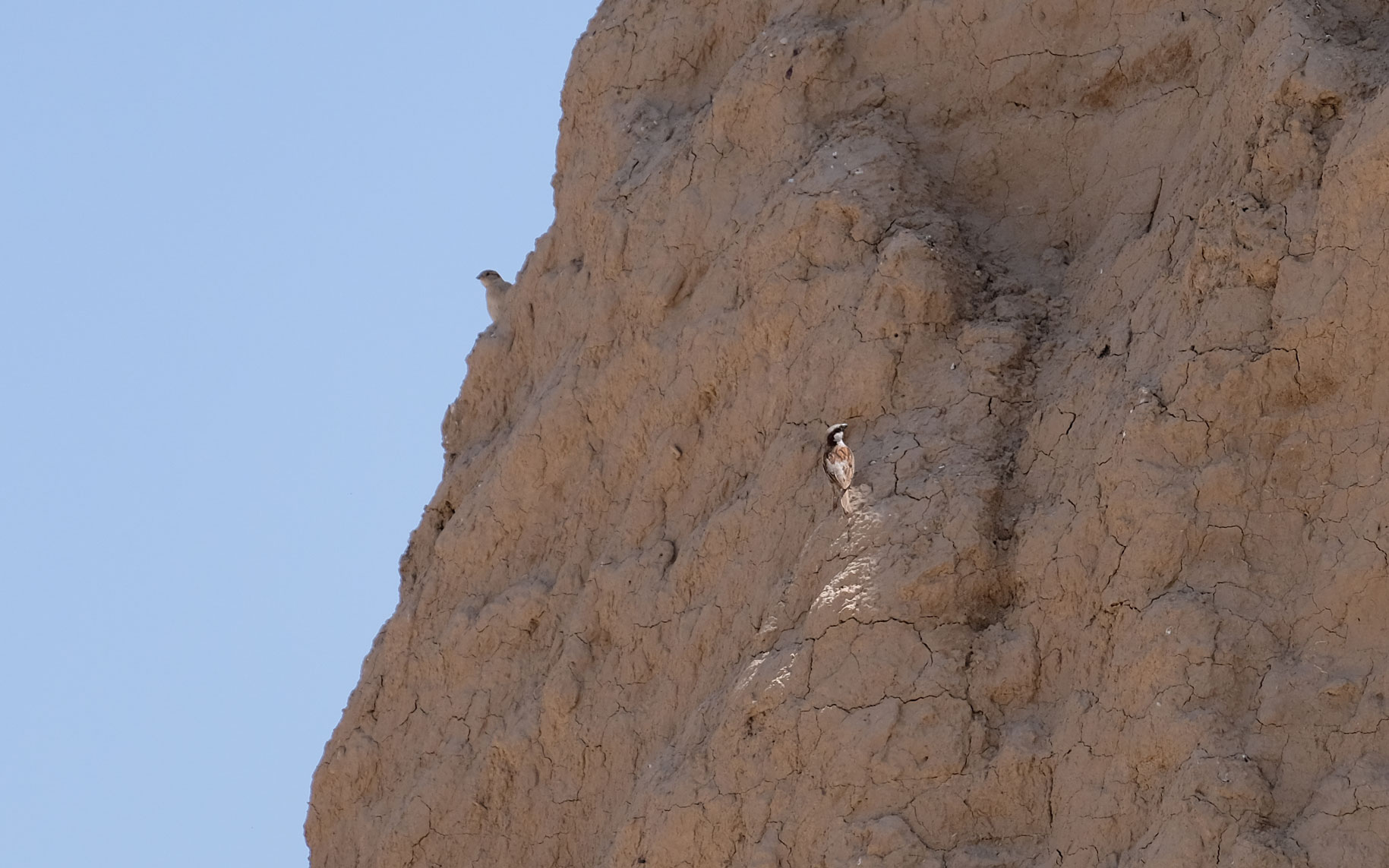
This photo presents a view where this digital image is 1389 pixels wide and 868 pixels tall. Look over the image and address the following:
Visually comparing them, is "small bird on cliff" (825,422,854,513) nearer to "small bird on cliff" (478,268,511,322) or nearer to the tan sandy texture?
the tan sandy texture

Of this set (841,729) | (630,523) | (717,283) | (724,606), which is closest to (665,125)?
(717,283)

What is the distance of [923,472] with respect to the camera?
19.5ft

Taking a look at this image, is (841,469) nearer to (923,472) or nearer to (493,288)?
(923,472)

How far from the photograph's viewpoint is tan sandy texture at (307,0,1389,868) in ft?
16.5

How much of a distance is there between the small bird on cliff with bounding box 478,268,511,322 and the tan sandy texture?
1.74m

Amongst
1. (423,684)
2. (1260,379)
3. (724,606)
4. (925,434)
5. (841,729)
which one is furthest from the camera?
(423,684)

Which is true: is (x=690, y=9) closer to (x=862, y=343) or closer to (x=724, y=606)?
(x=862, y=343)

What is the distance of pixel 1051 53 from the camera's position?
22.1 feet

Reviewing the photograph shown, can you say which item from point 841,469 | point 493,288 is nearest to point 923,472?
point 841,469

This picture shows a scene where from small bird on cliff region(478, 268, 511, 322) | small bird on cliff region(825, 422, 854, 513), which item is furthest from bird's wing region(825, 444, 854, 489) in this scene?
small bird on cliff region(478, 268, 511, 322)

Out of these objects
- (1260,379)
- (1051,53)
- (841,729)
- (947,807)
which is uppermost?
(1051,53)

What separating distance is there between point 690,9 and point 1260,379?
12.3 feet

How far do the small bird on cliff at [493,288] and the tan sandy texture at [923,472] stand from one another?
174 centimetres

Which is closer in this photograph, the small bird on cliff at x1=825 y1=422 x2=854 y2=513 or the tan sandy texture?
the tan sandy texture
